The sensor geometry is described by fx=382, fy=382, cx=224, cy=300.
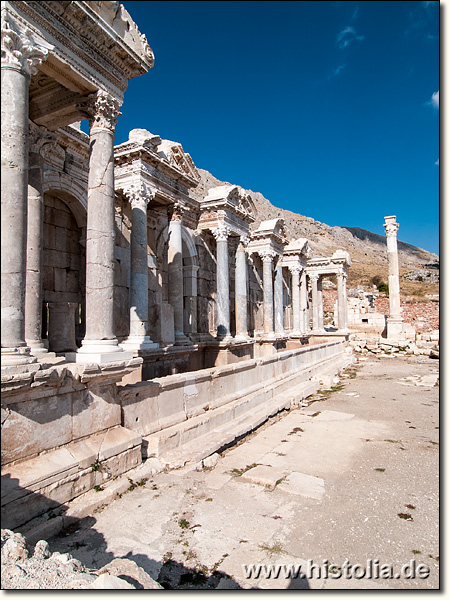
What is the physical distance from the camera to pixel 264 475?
530 cm

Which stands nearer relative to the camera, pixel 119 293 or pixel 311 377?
pixel 119 293

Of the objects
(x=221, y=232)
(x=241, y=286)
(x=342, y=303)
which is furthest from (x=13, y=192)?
(x=342, y=303)

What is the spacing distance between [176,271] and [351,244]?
9649 cm

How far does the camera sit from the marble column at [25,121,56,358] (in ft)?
19.4

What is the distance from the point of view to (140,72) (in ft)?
19.7

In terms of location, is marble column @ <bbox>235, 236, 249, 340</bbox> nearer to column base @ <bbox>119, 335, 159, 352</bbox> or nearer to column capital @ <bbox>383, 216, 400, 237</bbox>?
column base @ <bbox>119, 335, 159, 352</bbox>

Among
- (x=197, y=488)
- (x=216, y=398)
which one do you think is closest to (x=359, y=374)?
(x=216, y=398)


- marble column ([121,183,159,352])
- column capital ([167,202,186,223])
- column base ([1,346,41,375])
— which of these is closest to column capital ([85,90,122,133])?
column base ([1,346,41,375])

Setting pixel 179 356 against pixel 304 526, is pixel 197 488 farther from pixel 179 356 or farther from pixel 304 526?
pixel 179 356

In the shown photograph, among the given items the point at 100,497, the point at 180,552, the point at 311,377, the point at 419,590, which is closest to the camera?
the point at 419,590

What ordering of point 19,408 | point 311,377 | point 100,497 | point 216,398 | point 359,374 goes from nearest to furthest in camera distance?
point 19,408 < point 100,497 < point 216,398 < point 311,377 < point 359,374

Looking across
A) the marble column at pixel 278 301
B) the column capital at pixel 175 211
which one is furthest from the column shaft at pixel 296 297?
the column capital at pixel 175 211

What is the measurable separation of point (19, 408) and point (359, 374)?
604 inches

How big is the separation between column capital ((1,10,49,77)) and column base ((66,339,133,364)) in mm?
3326
